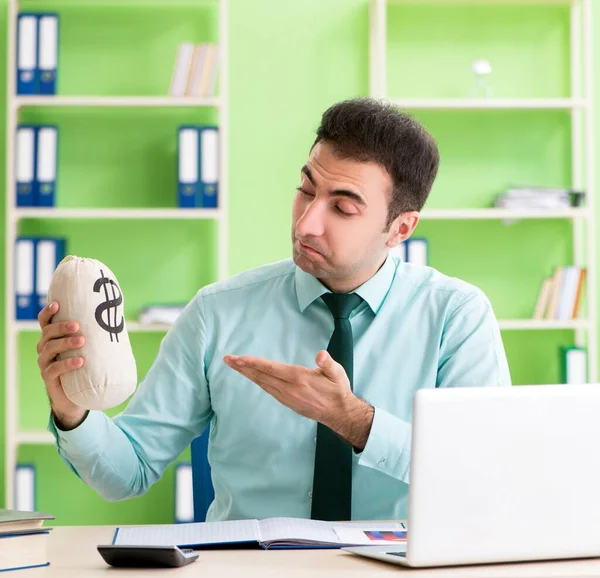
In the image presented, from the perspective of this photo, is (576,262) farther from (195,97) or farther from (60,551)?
(60,551)

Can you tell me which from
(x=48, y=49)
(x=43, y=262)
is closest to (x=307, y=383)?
(x=43, y=262)

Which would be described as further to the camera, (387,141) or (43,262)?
(43,262)

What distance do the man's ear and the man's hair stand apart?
0.06 feet

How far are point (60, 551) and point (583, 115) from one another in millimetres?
2963

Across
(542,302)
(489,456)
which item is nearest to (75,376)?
(489,456)

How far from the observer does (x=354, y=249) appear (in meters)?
1.67

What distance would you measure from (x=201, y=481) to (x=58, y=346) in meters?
0.61

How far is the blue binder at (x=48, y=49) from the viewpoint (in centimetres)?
335

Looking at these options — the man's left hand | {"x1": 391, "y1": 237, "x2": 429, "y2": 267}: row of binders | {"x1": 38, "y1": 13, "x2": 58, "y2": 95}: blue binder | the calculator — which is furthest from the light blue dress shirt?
{"x1": 38, "y1": 13, "x2": 58, "y2": 95}: blue binder

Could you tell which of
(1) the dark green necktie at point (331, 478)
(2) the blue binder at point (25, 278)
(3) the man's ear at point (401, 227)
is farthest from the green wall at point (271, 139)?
(1) the dark green necktie at point (331, 478)

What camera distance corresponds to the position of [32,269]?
3354 mm

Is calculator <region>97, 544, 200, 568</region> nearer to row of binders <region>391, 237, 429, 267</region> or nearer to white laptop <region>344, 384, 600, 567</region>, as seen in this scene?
white laptop <region>344, 384, 600, 567</region>

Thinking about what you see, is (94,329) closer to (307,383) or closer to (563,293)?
(307,383)

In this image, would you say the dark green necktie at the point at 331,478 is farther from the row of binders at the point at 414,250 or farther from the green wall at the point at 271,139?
the green wall at the point at 271,139
